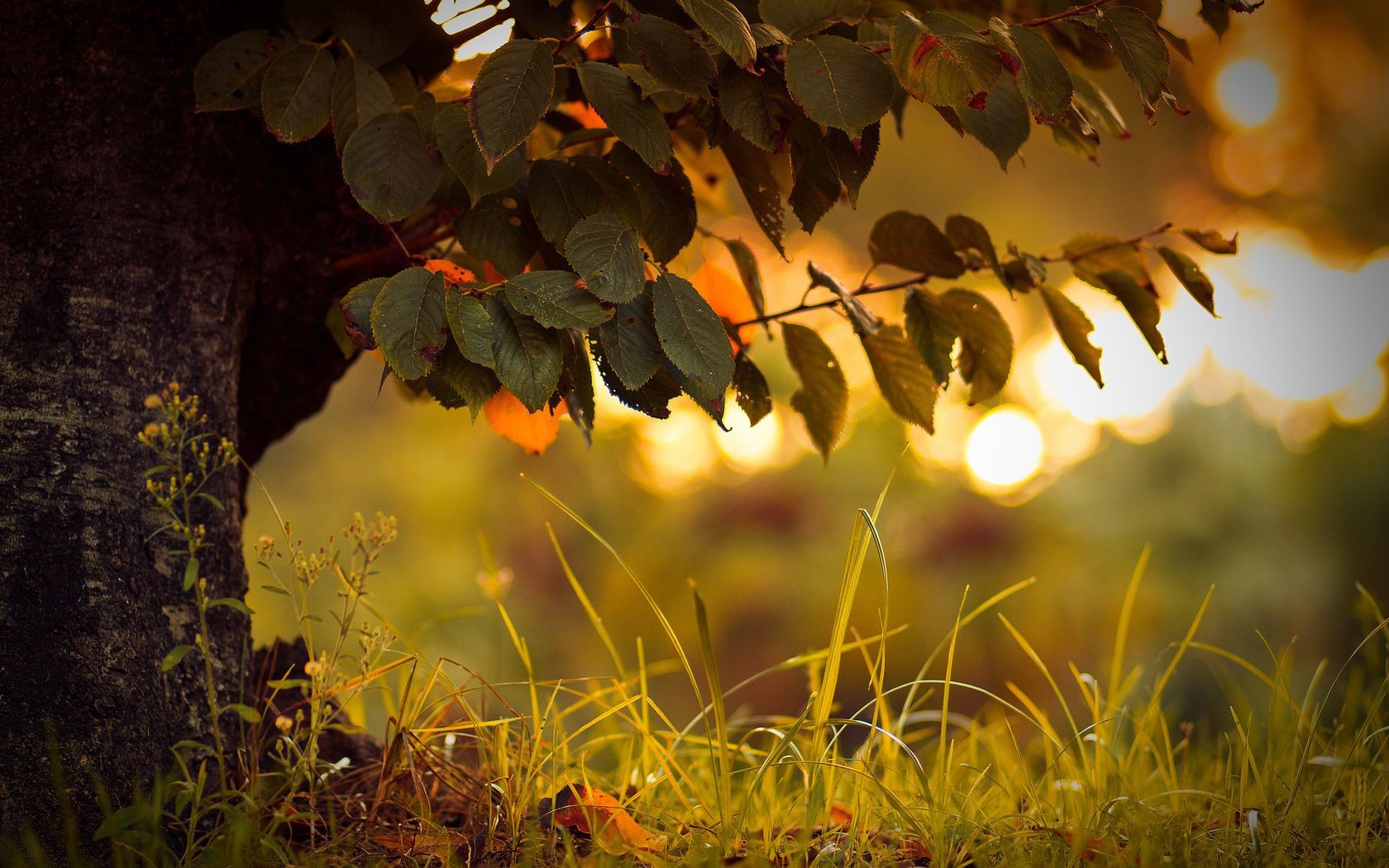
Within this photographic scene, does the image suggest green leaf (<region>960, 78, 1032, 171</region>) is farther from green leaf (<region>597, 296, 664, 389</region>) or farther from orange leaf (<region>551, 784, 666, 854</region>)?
orange leaf (<region>551, 784, 666, 854</region>)

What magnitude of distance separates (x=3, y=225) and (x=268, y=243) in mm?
173

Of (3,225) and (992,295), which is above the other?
(3,225)

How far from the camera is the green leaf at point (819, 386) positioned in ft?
2.44

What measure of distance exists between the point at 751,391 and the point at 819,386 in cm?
6

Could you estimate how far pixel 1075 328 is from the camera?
695 millimetres

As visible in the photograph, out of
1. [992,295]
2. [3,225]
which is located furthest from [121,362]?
[992,295]

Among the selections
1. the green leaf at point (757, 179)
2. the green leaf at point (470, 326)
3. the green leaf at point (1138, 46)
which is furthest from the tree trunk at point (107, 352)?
the green leaf at point (1138, 46)

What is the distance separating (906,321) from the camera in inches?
27.2

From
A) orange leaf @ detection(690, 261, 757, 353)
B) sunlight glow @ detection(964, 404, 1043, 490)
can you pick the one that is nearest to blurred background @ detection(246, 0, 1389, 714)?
sunlight glow @ detection(964, 404, 1043, 490)

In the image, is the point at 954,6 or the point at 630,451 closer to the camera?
the point at 954,6

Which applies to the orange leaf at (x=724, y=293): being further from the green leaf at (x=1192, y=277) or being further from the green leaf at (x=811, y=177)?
the green leaf at (x=1192, y=277)

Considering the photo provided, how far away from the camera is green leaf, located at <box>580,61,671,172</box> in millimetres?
542

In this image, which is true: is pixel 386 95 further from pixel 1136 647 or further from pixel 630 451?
pixel 630 451

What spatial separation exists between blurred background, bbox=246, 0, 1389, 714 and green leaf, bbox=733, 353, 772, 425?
153 cm
